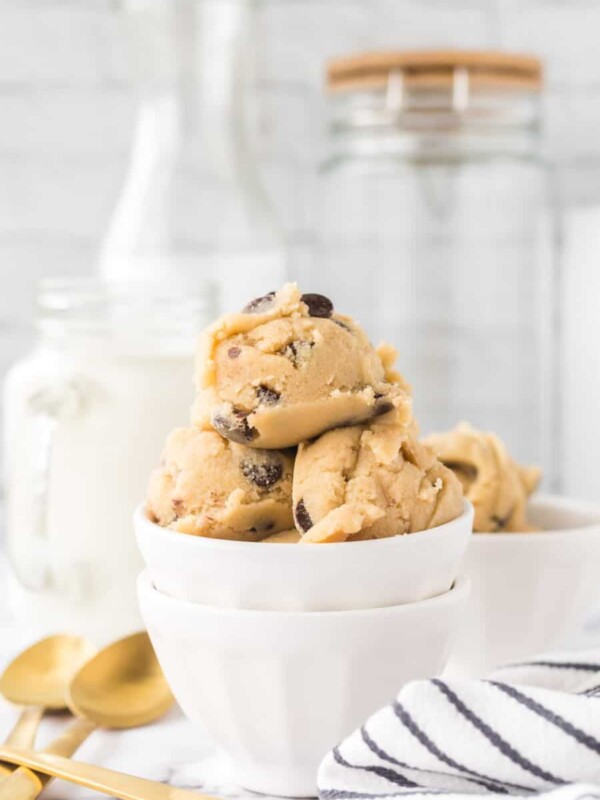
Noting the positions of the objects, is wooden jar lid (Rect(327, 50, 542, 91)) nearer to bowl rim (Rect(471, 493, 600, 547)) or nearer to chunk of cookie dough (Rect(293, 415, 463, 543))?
bowl rim (Rect(471, 493, 600, 547))

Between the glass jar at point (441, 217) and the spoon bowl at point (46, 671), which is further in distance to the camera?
the glass jar at point (441, 217)

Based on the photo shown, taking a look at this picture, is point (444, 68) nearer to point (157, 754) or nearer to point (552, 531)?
point (552, 531)

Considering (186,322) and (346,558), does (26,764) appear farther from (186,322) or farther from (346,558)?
(186,322)

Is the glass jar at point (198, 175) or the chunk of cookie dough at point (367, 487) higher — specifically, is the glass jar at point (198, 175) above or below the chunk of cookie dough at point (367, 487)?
above

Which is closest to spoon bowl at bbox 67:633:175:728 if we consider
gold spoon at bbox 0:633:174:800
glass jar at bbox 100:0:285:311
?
gold spoon at bbox 0:633:174:800

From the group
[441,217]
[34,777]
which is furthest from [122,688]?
[441,217]

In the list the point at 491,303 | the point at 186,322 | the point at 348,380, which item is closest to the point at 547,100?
the point at 491,303

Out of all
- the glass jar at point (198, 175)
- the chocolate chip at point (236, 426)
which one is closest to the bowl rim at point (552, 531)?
the chocolate chip at point (236, 426)

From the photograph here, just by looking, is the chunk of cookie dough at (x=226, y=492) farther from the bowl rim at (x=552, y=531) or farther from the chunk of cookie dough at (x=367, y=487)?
the bowl rim at (x=552, y=531)
